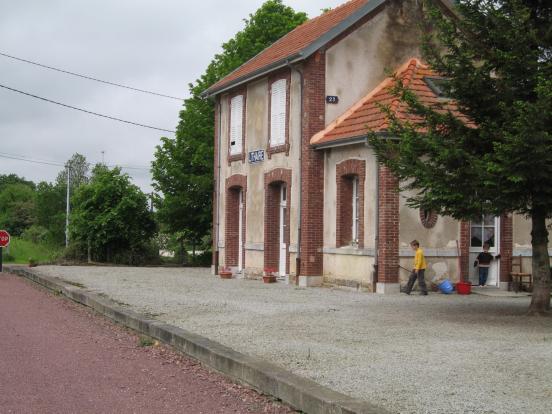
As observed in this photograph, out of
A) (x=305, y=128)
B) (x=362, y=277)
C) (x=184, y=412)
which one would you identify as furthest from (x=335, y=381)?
(x=305, y=128)

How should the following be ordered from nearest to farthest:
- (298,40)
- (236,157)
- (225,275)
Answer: (298,40) < (225,275) < (236,157)

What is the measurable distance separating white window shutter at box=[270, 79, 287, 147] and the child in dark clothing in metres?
6.46

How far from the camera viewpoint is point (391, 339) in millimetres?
10391

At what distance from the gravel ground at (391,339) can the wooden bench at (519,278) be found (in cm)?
201

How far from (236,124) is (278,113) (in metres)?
3.21

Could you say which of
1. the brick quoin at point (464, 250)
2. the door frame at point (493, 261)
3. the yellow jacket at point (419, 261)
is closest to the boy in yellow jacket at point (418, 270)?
the yellow jacket at point (419, 261)

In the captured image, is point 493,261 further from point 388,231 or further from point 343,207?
point 343,207

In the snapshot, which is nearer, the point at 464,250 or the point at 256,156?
the point at 464,250

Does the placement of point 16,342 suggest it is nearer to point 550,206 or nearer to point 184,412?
point 184,412

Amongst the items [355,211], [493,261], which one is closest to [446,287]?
[493,261]

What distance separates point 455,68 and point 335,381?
678 centimetres

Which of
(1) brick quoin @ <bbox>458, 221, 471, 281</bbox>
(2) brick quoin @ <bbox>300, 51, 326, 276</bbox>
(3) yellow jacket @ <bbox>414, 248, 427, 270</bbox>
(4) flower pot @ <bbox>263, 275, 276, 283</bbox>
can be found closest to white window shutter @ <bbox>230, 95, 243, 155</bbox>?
(2) brick quoin @ <bbox>300, 51, 326, 276</bbox>

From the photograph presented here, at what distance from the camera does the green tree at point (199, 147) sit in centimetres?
3547

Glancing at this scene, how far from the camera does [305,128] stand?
20891 millimetres
